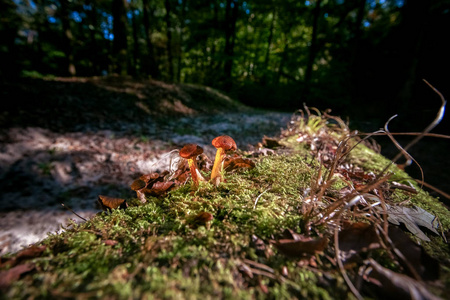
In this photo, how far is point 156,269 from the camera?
512 millimetres

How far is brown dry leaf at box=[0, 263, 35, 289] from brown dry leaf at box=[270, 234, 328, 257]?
76 cm

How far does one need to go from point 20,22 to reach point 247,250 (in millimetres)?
20023

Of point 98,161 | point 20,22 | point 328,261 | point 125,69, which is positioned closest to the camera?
point 328,261

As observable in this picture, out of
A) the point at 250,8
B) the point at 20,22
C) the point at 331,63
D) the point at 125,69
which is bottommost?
the point at 125,69

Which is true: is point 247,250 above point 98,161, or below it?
above

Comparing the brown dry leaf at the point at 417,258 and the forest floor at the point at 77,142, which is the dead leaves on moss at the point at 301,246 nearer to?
the brown dry leaf at the point at 417,258

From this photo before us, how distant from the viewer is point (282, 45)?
15383mm

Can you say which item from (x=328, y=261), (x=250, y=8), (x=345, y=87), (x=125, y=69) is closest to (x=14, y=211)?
(x=328, y=261)

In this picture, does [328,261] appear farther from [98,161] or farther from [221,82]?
[221,82]

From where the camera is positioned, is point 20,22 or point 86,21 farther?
point 86,21

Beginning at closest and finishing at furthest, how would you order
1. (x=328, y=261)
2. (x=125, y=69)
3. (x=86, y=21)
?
(x=328, y=261) < (x=125, y=69) < (x=86, y=21)

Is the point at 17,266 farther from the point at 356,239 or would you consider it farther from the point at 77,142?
the point at 77,142

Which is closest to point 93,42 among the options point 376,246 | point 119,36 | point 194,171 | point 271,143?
point 119,36

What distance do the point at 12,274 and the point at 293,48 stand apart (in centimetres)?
1475
